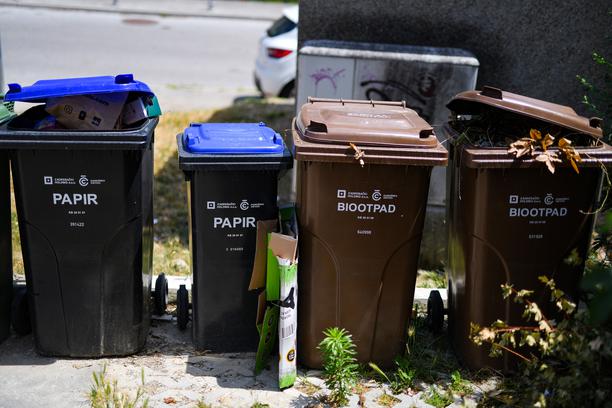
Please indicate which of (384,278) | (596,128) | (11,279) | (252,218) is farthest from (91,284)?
(596,128)

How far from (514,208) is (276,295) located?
4.47 ft

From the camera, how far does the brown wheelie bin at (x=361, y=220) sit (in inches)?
155

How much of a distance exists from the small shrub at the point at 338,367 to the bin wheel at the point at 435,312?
83cm

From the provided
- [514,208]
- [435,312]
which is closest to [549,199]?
[514,208]

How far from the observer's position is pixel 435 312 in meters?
4.70

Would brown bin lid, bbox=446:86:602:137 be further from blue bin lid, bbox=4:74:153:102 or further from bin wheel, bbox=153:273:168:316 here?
bin wheel, bbox=153:273:168:316

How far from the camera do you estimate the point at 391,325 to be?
4.28 m

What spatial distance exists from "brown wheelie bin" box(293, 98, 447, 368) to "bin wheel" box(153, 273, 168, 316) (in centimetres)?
101

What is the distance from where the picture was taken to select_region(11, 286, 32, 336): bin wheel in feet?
14.7

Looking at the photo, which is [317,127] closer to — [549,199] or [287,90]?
[549,199]

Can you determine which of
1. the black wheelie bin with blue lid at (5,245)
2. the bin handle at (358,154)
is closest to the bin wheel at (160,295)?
the black wheelie bin with blue lid at (5,245)

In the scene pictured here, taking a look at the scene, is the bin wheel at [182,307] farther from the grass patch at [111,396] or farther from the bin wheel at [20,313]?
the bin wheel at [20,313]

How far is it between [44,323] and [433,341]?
2314 mm

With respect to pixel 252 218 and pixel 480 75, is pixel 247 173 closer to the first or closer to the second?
pixel 252 218
